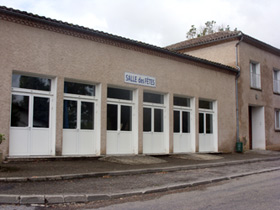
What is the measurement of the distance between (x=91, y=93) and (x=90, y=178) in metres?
4.64

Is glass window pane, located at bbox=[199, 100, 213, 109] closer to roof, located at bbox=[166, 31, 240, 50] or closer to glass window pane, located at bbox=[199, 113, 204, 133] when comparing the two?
glass window pane, located at bbox=[199, 113, 204, 133]

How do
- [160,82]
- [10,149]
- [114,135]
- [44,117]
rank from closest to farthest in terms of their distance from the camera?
[10,149]
[44,117]
[114,135]
[160,82]

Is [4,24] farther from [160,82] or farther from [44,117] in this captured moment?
[160,82]

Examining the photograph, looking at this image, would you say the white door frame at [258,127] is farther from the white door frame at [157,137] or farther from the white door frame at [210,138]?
the white door frame at [157,137]

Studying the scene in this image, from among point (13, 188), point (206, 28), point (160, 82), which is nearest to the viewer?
point (13, 188)

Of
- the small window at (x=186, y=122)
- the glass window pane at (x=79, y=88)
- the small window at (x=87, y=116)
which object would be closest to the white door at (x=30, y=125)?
the glass window pane at (x=79, y=88)

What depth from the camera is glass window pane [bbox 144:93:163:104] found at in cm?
1417

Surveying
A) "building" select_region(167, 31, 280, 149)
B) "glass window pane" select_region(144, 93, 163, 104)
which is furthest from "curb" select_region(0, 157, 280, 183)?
"building" select_region(167, 31, 280, 149)

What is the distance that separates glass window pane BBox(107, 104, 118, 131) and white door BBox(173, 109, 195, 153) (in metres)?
3.47

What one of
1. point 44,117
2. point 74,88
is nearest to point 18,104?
point 44,117

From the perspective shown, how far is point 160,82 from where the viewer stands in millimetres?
14453

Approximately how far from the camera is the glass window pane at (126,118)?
1315 centimetres

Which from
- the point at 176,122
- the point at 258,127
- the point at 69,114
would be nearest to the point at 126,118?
the point at 69,114

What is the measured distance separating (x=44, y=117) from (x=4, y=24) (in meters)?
3.30
